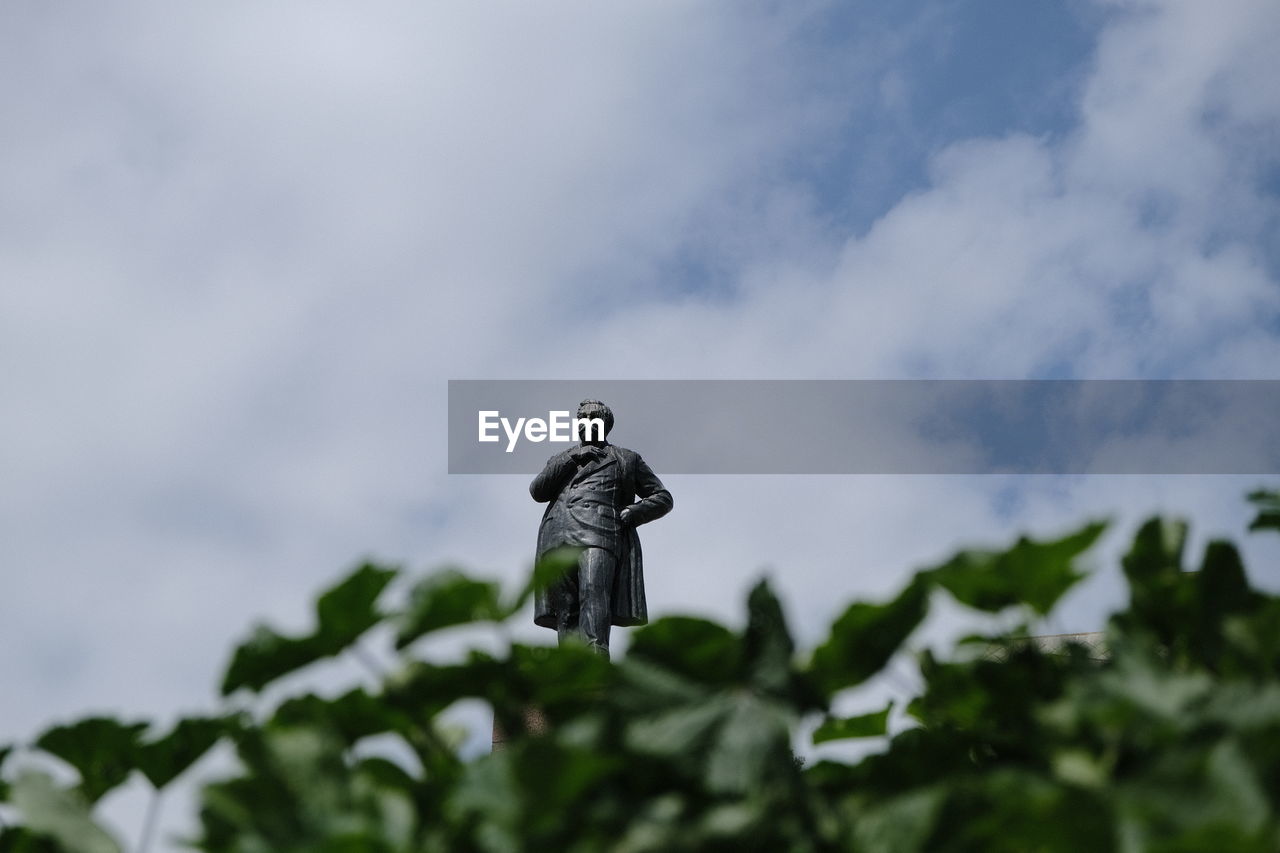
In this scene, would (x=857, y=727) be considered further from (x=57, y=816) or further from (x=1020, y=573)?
(x=57, y=816)

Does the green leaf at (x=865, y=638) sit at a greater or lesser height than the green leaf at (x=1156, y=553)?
lesser

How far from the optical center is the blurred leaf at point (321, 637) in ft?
2.50

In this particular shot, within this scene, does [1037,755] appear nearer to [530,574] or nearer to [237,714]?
[530,574]

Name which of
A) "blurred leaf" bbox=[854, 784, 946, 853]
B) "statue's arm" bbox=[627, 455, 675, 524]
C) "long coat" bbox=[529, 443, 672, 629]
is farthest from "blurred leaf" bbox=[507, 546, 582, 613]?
"statue's arm" bbox=[627, 455, 675, 524]

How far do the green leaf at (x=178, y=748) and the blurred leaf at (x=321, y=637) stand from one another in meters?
0.07

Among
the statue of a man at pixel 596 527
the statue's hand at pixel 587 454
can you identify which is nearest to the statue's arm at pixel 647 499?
the statue of a man at pixel 596 527

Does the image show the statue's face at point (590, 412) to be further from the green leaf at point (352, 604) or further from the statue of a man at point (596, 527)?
the green leaf at point (352, 604)

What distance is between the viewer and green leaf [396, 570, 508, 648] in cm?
75

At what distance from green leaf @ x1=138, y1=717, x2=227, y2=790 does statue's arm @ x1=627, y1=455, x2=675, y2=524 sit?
26.6 feet

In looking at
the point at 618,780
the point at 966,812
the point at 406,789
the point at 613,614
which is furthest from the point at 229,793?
the point at 613,614

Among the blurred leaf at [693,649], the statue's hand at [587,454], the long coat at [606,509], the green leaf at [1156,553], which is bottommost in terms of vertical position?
the blurred leaf at [693,649]

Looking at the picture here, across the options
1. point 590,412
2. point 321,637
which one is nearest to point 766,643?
point 321,637

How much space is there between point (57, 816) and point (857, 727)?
22.4 inches

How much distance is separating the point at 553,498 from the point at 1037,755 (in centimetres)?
854
